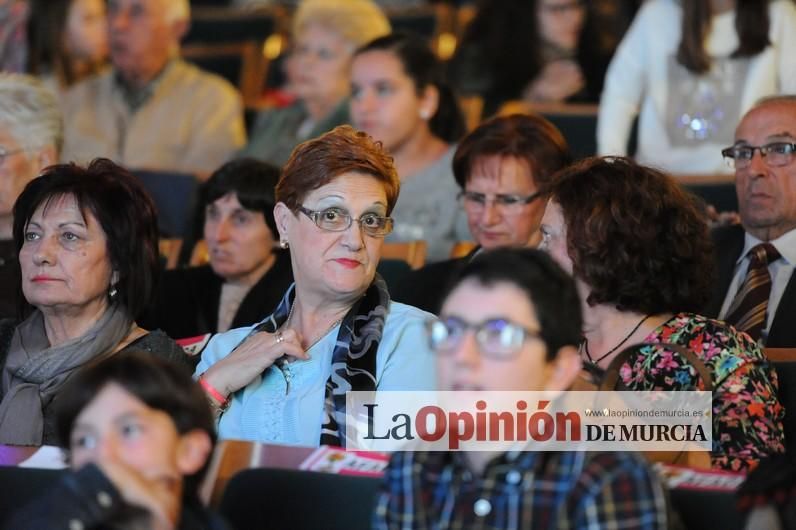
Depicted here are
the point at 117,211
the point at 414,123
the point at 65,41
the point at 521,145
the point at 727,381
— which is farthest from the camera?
the point at 65,41

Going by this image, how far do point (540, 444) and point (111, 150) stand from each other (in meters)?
3.76

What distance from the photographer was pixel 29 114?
12.4 feet

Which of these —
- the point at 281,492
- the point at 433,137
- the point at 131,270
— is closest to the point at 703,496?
the point at 281,492

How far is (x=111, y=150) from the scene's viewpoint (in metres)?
5.39

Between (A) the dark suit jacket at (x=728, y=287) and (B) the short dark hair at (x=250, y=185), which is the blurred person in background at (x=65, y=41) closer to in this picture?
(B) the short dark hair at (x=250, y=185)

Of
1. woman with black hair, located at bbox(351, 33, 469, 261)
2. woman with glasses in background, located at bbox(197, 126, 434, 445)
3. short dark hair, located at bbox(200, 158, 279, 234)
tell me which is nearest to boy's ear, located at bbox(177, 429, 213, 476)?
woman with glasses in background, located at bbox(197, 126, 434, 445)

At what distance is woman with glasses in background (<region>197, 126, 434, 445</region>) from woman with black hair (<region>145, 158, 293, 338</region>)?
0.88 metres

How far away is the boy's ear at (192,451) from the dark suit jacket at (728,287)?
1561 mm

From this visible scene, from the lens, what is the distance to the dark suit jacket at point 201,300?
3.54m

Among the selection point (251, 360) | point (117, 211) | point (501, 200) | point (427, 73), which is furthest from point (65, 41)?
point (251, 360)

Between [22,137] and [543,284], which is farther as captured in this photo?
[22,137]

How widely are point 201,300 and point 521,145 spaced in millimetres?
990

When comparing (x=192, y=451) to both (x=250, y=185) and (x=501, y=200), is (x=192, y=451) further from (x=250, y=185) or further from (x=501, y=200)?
(x=250, y=185)

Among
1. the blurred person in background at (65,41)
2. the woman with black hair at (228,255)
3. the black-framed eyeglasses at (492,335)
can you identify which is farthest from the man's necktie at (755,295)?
the blurred person in background at (65,41)
